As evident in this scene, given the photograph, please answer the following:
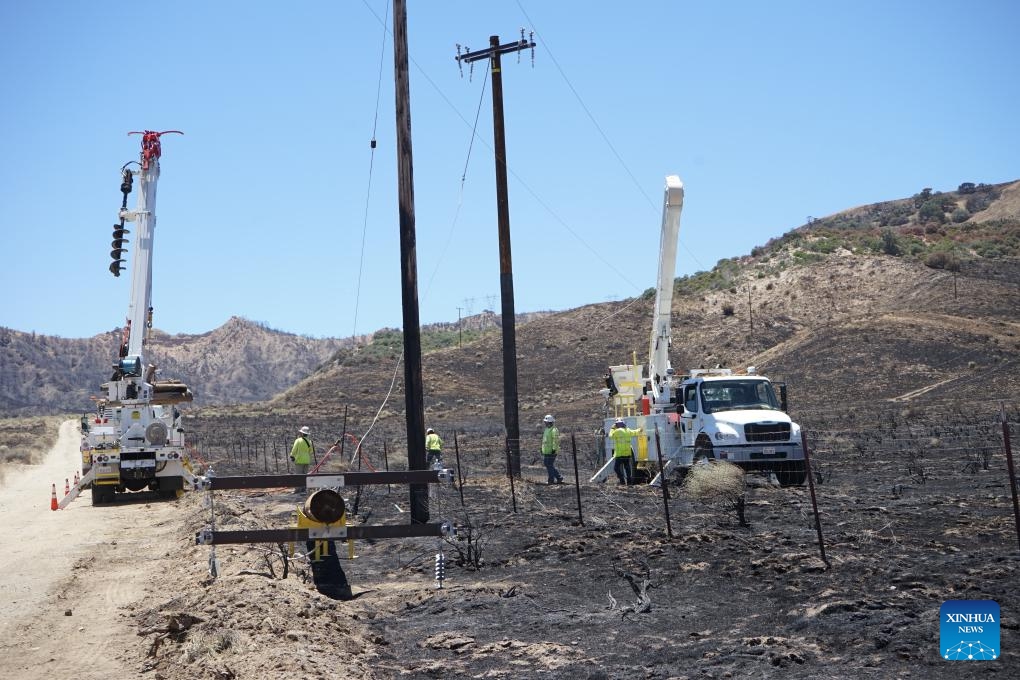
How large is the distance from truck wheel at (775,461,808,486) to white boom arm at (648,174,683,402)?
3.25 metres

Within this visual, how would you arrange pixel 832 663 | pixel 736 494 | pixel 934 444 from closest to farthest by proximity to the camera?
pixel 832 663
pixel 736 494
pixel 934 444

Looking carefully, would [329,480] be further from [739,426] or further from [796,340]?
[796,340]

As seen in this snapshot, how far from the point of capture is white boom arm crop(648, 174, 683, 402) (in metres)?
23.0

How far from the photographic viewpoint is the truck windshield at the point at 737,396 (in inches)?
872

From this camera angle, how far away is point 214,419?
78.7 metres

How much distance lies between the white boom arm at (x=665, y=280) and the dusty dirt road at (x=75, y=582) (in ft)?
35.8

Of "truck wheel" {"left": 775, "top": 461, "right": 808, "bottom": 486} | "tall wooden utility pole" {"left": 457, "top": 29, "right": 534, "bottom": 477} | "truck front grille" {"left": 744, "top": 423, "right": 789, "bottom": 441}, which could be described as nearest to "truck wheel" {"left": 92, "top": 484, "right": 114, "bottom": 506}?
"tall wooden utility pole" {"left": 457, "top": 29, "right": 534, "bottom": 477}

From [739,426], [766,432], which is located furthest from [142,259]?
[766,432]

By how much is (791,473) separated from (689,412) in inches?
93.9

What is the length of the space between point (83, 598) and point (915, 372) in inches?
1844

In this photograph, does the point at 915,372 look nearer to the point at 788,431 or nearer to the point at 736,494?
the point at 788,431

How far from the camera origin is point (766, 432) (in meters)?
21.2

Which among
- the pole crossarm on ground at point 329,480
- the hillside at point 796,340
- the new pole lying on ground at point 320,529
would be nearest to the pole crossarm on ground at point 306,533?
the new pole lying on ground at point 320,529

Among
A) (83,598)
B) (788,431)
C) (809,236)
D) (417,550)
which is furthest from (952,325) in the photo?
(83,598)
